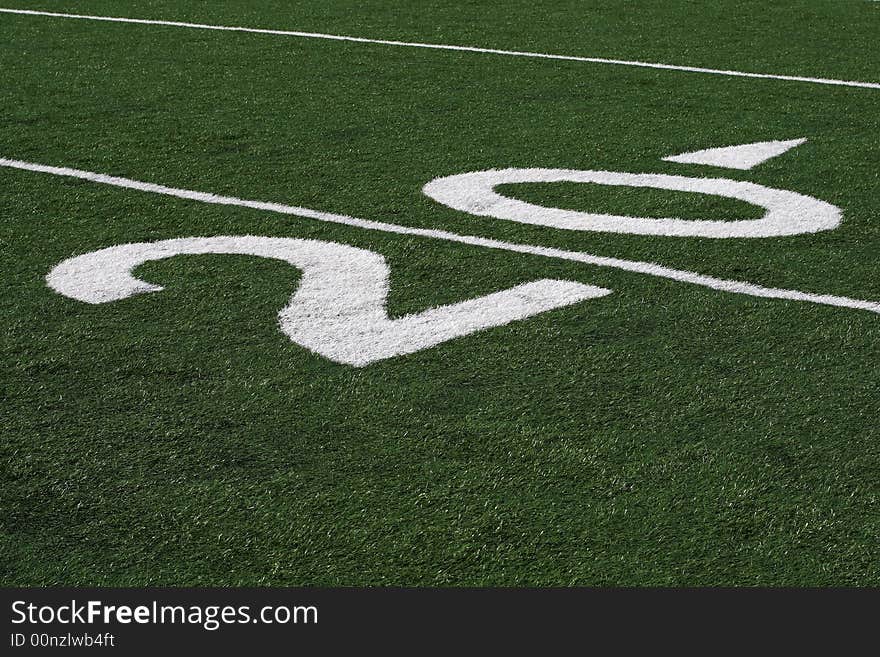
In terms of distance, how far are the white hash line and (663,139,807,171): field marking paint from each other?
4.51 ft

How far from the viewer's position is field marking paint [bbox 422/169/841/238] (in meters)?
4.28

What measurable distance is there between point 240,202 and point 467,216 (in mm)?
827

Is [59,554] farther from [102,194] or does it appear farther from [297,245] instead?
[102,194]

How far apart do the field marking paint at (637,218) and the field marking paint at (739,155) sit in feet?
0.89

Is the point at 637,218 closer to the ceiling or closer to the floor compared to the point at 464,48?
closer to the floor

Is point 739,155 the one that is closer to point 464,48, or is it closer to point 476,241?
point 476,241

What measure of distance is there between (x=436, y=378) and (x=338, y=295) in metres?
0.67

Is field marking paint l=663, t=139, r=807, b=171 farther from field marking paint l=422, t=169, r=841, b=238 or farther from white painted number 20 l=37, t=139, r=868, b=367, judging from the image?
field marking paint l=422, t=169, r=841, b=238

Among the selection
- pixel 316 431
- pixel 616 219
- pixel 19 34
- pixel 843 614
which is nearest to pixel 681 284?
pixel 616 219

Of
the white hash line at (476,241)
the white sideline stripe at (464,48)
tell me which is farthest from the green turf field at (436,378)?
the white sideline stripe at (464,48)

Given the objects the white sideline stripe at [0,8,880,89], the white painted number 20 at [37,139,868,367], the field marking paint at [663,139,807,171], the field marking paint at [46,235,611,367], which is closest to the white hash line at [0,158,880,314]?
the white painted number 20 at [37,139,868,367]

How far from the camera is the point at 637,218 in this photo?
441cm

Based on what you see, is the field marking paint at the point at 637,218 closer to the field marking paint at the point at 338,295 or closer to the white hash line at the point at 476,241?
the white hash line at the point at 476,241

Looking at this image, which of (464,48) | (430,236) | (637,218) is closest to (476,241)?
(430,236)
